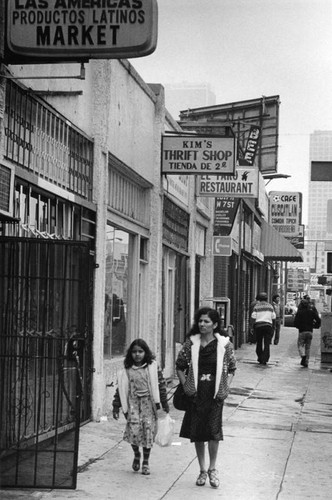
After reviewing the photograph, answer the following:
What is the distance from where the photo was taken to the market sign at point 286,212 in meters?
46.2

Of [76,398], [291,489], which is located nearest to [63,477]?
[76,398]

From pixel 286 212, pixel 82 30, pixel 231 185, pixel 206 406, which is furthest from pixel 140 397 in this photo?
pixel 286 212

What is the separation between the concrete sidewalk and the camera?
843 centimetres

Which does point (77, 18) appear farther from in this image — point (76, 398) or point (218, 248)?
point (218, 248)

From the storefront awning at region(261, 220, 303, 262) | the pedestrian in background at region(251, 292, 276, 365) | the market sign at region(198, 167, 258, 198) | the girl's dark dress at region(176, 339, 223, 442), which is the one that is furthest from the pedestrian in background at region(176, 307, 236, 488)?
the storefront awning at region(261, 220, 303, 262)

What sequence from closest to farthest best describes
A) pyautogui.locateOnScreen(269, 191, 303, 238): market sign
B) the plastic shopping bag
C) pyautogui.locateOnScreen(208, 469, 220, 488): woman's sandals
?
pyautogui.locateOnScreen(208, 469, 220, 488): woman's sandals → the plastic shopping bag → pyautogui.locateOnScreen(269, 191, 303, 238): market sign

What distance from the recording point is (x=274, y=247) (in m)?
37.7

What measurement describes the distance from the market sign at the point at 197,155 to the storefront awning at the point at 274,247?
2079 cm

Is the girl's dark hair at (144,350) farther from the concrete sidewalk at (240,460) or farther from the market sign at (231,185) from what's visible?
the market sign at (231,185)

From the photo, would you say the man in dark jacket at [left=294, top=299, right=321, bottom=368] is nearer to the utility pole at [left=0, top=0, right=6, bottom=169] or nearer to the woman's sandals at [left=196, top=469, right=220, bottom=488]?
the woman's sandals at [left=196, top=469, right=220, bottom=488]

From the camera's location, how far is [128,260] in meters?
14.9

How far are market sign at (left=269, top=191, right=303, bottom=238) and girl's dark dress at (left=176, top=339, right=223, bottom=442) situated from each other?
37541mm

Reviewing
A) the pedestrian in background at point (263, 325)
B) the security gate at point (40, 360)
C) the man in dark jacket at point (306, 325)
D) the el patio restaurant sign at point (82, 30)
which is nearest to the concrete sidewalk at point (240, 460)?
the security gate at point (40, 360)

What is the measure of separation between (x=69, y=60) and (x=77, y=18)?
1.22ft
